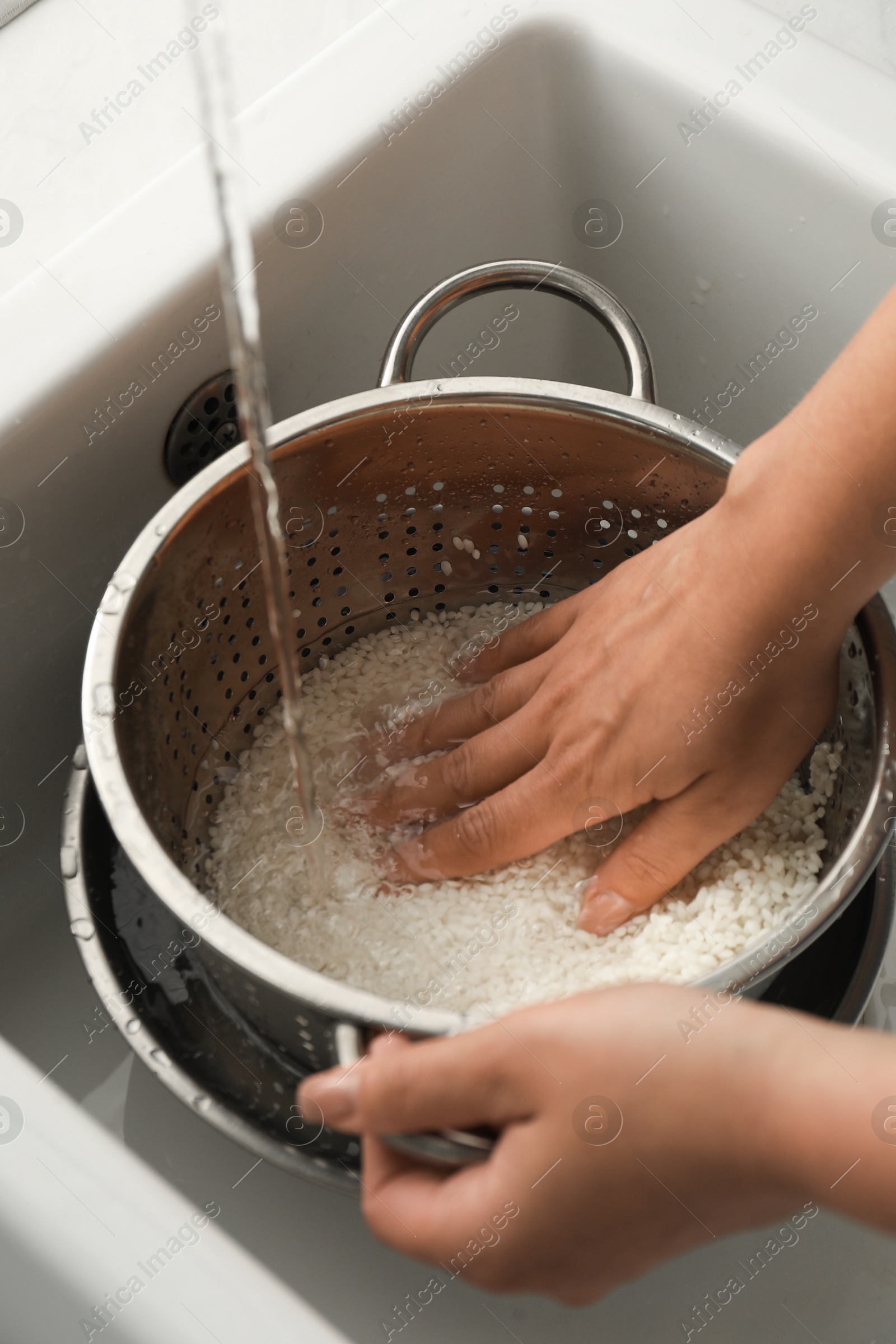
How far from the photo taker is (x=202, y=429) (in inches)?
24.0

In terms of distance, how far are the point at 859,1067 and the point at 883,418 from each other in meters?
0.26

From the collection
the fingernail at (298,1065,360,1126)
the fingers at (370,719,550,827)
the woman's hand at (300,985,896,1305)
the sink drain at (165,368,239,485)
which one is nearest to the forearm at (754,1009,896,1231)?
the woman's hand at (300,985,896,1305)

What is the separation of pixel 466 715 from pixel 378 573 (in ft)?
0.38

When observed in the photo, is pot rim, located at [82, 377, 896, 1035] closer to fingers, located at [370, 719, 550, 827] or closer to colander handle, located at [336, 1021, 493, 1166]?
colander handle, located at [336, 1021, 493, 1166]

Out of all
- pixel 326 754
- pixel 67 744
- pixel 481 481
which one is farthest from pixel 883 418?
pixel 67 744

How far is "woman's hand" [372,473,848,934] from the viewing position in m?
0.49

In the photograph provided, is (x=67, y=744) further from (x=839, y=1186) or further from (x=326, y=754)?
(x=839, y=1186)

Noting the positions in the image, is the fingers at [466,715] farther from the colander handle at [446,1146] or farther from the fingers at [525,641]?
the colander handle at [446,1146]

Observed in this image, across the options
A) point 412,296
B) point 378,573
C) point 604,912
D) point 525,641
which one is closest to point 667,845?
point 604,912

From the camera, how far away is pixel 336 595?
68 cm

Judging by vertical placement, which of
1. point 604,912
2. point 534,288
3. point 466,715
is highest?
point 534,288

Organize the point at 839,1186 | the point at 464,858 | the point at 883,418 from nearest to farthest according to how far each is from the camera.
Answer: the point at 839,1186 → the point at 883,418 → the point at 464,858

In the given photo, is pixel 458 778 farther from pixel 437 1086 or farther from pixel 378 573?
pixel 437 1086

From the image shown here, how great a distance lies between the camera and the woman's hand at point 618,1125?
0.33 m
